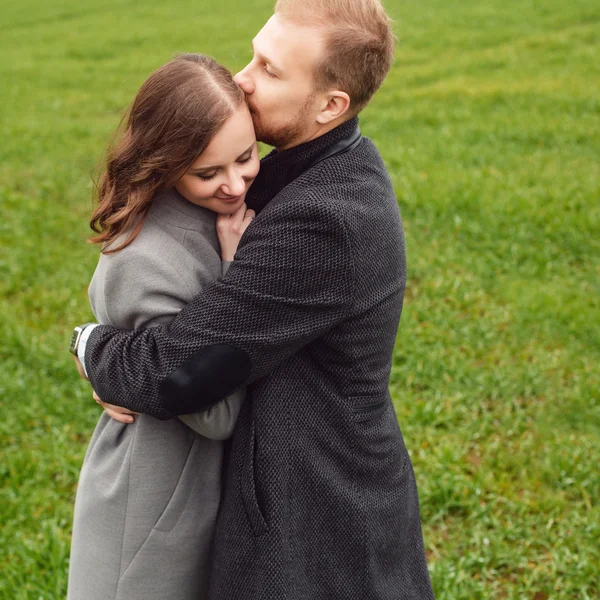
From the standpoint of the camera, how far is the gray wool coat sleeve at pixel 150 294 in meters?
1.88

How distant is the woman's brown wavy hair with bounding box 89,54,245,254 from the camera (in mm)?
1845

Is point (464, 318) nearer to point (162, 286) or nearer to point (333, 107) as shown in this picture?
point (333, 107)

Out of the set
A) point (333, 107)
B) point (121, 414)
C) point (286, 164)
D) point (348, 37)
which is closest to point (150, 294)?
point (121, 414)

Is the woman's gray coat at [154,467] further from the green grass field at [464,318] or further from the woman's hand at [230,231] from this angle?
the green grass field at [464,318]

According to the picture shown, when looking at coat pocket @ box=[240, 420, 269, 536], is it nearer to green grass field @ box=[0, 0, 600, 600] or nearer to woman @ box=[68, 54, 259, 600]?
woman @ box=[68, 54, 259, 600]

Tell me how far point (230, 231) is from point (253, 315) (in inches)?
12.6

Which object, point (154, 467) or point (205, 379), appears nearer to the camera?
point (205, 379)

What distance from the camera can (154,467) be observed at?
2037 millimetres

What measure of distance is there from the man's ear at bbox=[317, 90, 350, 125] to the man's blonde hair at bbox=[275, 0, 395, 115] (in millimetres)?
20

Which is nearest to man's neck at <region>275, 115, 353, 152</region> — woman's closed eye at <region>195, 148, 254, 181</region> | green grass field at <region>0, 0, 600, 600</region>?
woman's closed eye at <region>195, 148, 254, 181</region>

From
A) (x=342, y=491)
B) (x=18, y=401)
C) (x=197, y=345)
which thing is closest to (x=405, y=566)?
(x=342, y=491)

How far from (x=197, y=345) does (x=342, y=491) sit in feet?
1.80

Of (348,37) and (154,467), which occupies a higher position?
(348,37)

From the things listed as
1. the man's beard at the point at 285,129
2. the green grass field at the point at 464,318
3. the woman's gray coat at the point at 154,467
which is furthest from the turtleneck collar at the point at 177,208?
the green grass field at the point at 464,318
